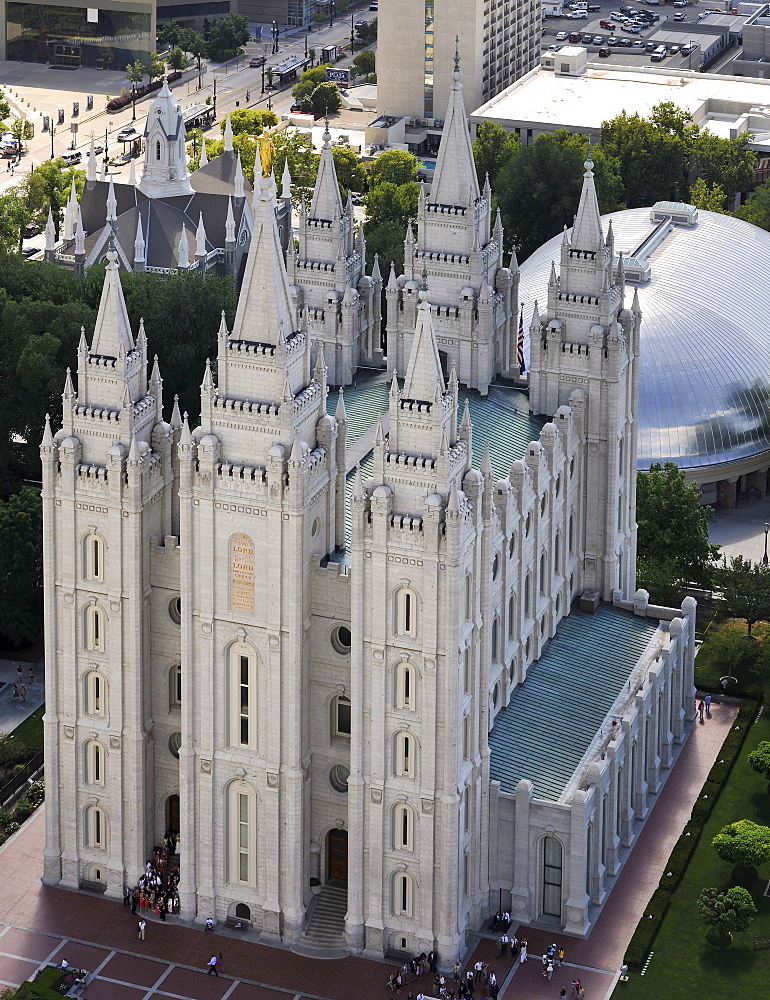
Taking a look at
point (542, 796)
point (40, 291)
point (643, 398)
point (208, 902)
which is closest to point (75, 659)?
point (208, 902)

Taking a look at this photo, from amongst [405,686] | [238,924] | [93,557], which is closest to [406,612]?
[405,686]

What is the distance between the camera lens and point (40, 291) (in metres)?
187

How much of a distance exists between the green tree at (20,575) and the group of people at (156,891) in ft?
101

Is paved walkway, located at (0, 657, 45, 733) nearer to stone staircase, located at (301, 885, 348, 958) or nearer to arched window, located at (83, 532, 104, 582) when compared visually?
arched window, located at (83, 532, 104, 582)

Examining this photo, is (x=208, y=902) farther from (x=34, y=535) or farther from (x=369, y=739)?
(x=34, y=535)

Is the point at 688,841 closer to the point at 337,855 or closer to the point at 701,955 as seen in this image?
the point at 701,955

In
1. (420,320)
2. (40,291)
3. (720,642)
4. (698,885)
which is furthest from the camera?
(40,291)

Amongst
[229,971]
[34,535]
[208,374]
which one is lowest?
[229,971]

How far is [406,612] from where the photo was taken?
412ft

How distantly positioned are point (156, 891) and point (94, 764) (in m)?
8.49

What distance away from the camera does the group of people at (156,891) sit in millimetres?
135500

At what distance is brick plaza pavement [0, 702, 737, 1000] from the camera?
13012cm

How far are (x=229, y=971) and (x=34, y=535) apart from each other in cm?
4393

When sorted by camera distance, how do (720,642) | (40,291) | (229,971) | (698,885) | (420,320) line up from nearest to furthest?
1. (420,320)
2. (229,971)
3. (698,885)
4. (720,642)
5. (40,291)
